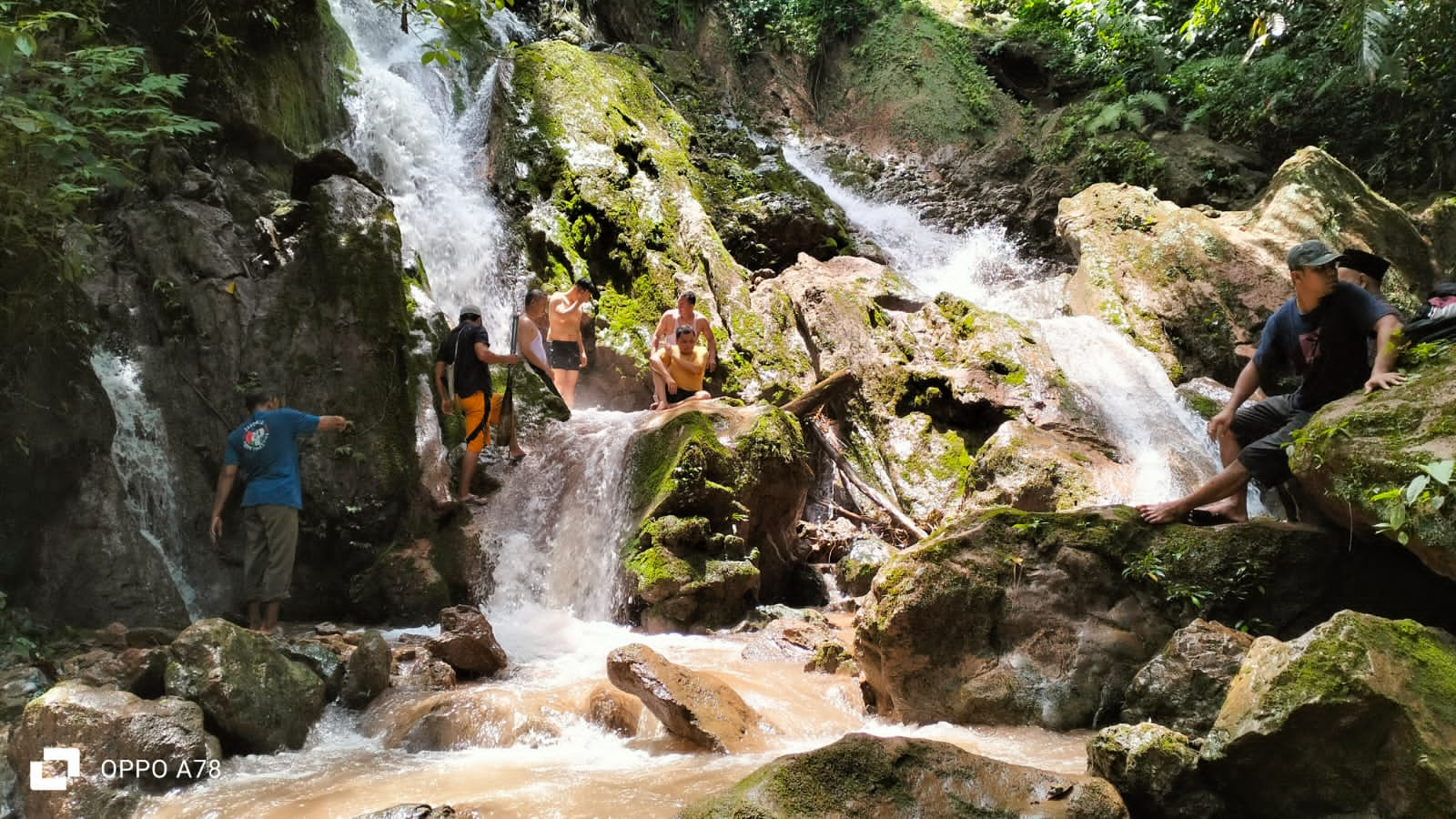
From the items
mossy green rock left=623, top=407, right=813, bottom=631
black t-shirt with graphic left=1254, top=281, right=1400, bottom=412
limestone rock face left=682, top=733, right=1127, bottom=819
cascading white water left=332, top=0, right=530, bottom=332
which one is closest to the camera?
limestone rock face left=682, top=733, right=1127, bottom=819

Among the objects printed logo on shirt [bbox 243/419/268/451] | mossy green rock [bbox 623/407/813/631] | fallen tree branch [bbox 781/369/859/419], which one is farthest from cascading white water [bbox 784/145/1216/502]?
printed logo on shirt [bbox 243/419/268/451]

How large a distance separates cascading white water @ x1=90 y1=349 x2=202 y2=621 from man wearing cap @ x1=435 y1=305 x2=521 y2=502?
7.54 ft

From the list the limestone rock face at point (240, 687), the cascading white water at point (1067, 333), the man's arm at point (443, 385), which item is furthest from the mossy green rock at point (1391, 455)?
the man's arm at point (443, 385)

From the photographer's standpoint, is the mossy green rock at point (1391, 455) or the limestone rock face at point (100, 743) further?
the limestone rock face at point (100, 743)

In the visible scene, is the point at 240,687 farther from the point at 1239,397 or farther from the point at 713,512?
the point at 1239,397

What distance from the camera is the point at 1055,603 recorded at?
16.1 ft

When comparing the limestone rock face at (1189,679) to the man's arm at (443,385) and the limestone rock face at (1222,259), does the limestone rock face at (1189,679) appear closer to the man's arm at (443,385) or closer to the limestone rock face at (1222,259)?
the man's arm at (443,385)

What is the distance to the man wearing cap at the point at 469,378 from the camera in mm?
8367

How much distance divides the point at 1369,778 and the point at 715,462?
5714mm

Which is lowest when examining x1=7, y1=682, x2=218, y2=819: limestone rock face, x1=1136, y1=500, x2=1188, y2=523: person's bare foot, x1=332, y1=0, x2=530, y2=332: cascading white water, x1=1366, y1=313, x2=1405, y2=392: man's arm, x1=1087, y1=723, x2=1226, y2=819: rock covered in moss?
x1=1087, y1=723, x2=1226, y2=819: rock covered in moss

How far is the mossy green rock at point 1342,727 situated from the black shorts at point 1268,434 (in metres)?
1.41

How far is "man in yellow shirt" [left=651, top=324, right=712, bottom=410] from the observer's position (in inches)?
390

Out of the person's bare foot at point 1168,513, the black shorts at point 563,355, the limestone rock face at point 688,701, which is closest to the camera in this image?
the limestone rock face at point 688,701

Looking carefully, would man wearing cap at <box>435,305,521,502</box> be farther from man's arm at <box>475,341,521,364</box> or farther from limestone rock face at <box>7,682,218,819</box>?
limestone rock face at <box>7,682,218,819</box>
